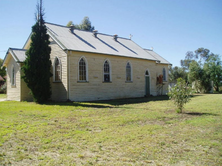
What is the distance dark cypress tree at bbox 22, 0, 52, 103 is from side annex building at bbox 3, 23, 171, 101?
4.68 feet

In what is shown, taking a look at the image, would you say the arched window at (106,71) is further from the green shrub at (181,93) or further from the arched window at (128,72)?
the green shrub at (181,93)

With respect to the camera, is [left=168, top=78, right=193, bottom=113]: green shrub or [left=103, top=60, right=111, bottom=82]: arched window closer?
[left=168, top=78, right=193, bottom=113]: green shrub

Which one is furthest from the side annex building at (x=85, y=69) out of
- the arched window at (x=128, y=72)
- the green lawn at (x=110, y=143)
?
the green lawn at (x=110, y=143)

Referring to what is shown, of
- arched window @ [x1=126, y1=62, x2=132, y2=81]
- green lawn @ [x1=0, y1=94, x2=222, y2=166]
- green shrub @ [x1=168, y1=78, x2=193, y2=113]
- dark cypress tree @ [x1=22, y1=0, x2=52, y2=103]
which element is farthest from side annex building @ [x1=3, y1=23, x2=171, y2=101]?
green lawn @ [x1=0, y1=94, x2=222, y2=166]

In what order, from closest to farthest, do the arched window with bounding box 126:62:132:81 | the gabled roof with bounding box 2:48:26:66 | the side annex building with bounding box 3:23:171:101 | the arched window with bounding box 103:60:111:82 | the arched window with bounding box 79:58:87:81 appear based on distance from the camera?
the side annex building with bounding box 3:23:171:101 → the arched window with bounding box 79:58:87:81 → the gabled roof with bounding box 2:48:26:66 → the arched window with bounding box 103:60:111:82 → the arched window with bounding box 126:62:132:81

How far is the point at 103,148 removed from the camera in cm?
543

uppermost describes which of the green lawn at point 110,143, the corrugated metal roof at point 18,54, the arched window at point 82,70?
the corrugated metal roof at point 18,54

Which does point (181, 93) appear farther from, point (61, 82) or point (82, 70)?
point (61, 82)

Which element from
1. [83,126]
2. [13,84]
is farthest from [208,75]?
[83,126]

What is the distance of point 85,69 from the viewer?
18.2 m

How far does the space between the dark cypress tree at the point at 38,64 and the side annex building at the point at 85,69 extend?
1.43 metres

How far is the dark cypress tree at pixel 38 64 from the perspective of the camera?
15906mm

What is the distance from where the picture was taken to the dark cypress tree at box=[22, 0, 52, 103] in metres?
15.9

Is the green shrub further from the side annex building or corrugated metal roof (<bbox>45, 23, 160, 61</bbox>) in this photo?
corrugated metal roof (<bbox>45, 23, 160, 61</bbox>)
